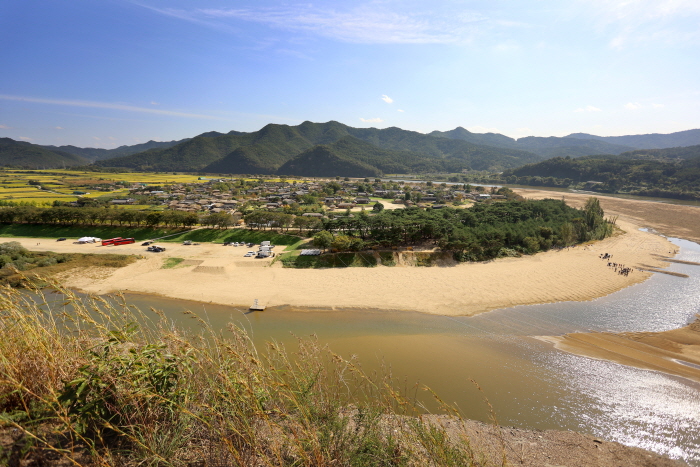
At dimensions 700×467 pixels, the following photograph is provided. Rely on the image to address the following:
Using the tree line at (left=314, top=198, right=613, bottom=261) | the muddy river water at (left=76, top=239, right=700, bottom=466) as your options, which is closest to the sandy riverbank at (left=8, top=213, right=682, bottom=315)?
the muddy river water at (left=76, top=239, right=700, bottom=466)

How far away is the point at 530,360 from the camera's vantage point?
59.3 ft

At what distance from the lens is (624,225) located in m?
57.4

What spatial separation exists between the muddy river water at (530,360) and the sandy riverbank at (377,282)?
1.48 metres

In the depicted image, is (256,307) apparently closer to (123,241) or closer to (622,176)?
(123,241)

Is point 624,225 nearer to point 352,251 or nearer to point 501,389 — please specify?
point 352,251

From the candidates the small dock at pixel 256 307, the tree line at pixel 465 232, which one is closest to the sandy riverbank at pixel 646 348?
the tree line at pixel 465 232

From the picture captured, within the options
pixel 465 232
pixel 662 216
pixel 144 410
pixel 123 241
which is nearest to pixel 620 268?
pixel 465 232

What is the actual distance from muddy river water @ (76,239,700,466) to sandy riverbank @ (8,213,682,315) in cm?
148

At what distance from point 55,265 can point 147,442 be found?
3957 centimetres

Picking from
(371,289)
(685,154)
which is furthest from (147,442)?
(685,154)

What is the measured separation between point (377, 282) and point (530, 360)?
47.1 feet

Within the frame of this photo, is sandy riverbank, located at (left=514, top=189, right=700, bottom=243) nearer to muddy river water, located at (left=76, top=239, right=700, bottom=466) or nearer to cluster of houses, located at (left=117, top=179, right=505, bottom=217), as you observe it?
cluster of houses, located at (left=117, top=179, right=505, bottom=217)

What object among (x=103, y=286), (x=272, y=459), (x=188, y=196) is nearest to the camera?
(x=272, y=459)

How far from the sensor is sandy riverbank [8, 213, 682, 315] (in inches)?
1023
